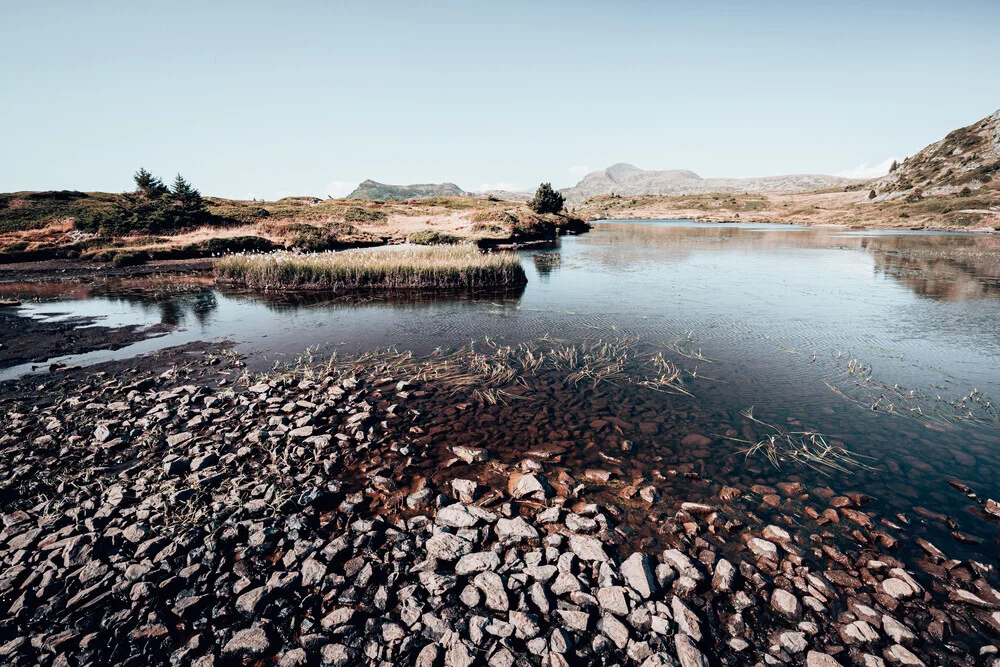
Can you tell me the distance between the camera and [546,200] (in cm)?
9300

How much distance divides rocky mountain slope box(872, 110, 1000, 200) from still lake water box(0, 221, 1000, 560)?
351 feet

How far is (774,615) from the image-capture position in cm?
508

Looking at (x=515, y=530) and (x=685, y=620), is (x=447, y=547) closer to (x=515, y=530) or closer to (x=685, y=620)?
(x=515, y=530)

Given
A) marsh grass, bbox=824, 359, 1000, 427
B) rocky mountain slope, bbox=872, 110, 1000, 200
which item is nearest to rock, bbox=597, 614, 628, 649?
marsh grass, bbox=824, 359, 1000, 427

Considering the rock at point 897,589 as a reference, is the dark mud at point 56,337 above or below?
above

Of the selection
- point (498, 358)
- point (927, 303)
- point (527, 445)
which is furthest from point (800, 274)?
point (527, 445)

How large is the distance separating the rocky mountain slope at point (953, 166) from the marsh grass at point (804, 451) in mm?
143379

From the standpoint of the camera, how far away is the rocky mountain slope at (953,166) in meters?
106

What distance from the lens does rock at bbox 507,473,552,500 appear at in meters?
7.29

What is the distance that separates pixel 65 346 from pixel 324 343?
962 centimetres

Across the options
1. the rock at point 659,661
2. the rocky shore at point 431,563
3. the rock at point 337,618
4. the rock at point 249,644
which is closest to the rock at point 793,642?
the rocky shore at point 431,563

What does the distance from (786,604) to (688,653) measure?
1621 millimetres

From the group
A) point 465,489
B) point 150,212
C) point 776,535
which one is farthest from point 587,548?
point 150,212

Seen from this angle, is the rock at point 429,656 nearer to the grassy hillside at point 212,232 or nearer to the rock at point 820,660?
the rock at point 820,660
